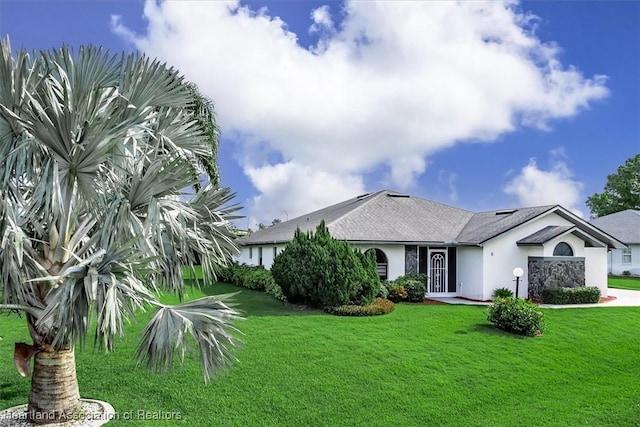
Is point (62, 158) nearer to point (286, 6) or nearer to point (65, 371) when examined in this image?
point (65, 371)

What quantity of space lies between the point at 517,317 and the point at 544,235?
761cm

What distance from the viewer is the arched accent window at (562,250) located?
824 inches

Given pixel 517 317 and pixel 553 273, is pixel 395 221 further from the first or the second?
pixel 517 317

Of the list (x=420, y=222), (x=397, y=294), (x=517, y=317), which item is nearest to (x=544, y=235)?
(x=420, y=222)

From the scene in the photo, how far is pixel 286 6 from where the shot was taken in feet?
42.2

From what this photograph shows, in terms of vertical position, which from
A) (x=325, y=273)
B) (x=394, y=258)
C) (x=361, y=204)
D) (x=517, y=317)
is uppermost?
(x=361, y=204)

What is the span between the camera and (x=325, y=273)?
53.7 ft

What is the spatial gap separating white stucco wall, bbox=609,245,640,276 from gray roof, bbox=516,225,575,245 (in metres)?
21.6

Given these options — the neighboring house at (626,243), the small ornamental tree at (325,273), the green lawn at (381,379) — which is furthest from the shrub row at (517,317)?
the neighboring house at (626,243)

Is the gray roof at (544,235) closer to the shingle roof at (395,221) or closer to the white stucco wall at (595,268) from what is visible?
the white stucco wall at (595,268)

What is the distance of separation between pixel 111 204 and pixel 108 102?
172 cm

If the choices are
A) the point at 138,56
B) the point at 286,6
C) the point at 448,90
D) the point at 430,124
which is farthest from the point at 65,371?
the point at 430,124

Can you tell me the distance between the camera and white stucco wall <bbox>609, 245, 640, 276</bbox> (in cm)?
3781

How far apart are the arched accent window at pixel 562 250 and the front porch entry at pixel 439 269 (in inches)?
169
